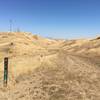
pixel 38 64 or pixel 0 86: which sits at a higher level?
pixel 38 64

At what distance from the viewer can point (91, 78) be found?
13766 mm

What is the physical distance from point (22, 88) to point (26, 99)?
6.10 ft

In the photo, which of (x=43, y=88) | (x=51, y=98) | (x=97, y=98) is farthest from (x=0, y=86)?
(x=97, y=98)

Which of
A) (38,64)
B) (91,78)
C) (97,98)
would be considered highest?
(38,64)

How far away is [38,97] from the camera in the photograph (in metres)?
9.65

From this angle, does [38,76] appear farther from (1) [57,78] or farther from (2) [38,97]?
(2) [38,97]

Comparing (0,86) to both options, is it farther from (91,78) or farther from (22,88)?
(91,78)

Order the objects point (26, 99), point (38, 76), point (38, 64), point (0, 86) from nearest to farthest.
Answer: point (26, 99), point (0, 86), point (38, 76), point (38, 64)

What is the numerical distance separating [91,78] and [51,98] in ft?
17.3

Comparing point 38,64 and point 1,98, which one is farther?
point 38,64

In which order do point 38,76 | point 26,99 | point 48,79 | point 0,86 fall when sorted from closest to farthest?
point 26,99 → point 0,86 → point 48,79 → point 38,76

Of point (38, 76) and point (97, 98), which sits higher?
point (38, 76)

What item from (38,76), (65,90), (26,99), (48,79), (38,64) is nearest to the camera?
(26,99)

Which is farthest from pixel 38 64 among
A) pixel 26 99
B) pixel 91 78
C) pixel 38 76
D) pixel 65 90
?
pixel 26 99
